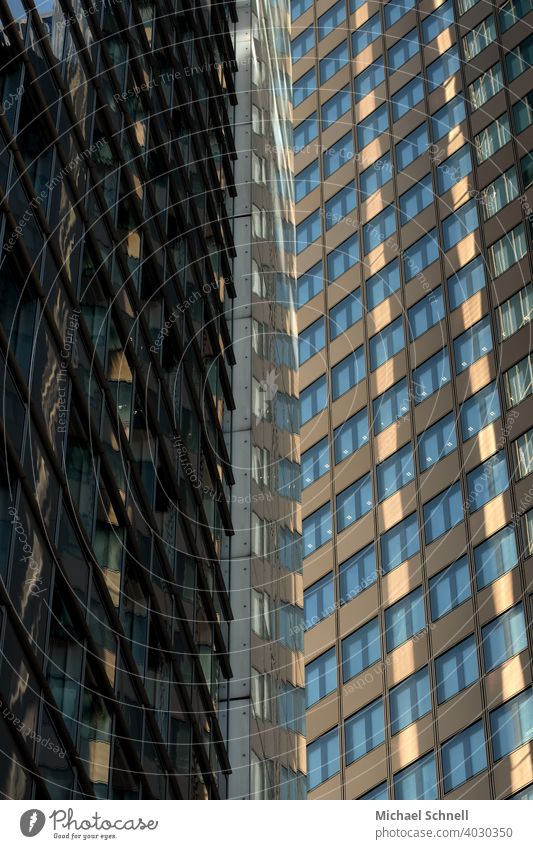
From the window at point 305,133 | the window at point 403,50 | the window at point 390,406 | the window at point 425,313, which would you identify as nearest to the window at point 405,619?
the window at point 390,406

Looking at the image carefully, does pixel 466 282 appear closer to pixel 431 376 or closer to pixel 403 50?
pixel 431 376

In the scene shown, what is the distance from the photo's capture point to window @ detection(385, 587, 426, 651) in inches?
2803

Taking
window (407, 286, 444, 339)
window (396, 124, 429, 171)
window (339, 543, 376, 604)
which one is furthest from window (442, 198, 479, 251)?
window (339, 543, 376, 604)

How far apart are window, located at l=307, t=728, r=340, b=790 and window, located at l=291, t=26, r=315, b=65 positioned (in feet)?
146

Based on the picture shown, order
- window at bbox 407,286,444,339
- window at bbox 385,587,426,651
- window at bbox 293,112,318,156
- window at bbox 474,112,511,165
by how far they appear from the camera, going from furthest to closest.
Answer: window at bbox 293,112,318,156 < window at bbox 407,286,444,339 < window at bbox 474,112,511,165 < window at bbox 385,587,426,651

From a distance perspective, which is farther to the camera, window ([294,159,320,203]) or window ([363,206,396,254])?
window ([294,159,320,203])

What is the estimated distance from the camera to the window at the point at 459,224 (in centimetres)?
7869

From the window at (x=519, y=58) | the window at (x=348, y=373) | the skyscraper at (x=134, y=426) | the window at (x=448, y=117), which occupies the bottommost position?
the skyscraper at (x=134, y=426)

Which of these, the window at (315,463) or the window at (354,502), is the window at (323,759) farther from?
the window at (315,463)

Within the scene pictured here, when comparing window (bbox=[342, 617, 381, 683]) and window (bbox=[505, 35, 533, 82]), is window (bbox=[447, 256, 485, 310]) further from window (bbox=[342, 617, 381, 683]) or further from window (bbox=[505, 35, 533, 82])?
window (bbox=[342, 617, 381, 683])

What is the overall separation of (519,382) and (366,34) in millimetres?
31968

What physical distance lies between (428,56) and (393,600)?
31039 mm

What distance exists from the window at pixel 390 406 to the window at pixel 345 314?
23.5 ft

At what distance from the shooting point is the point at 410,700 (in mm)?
69688
